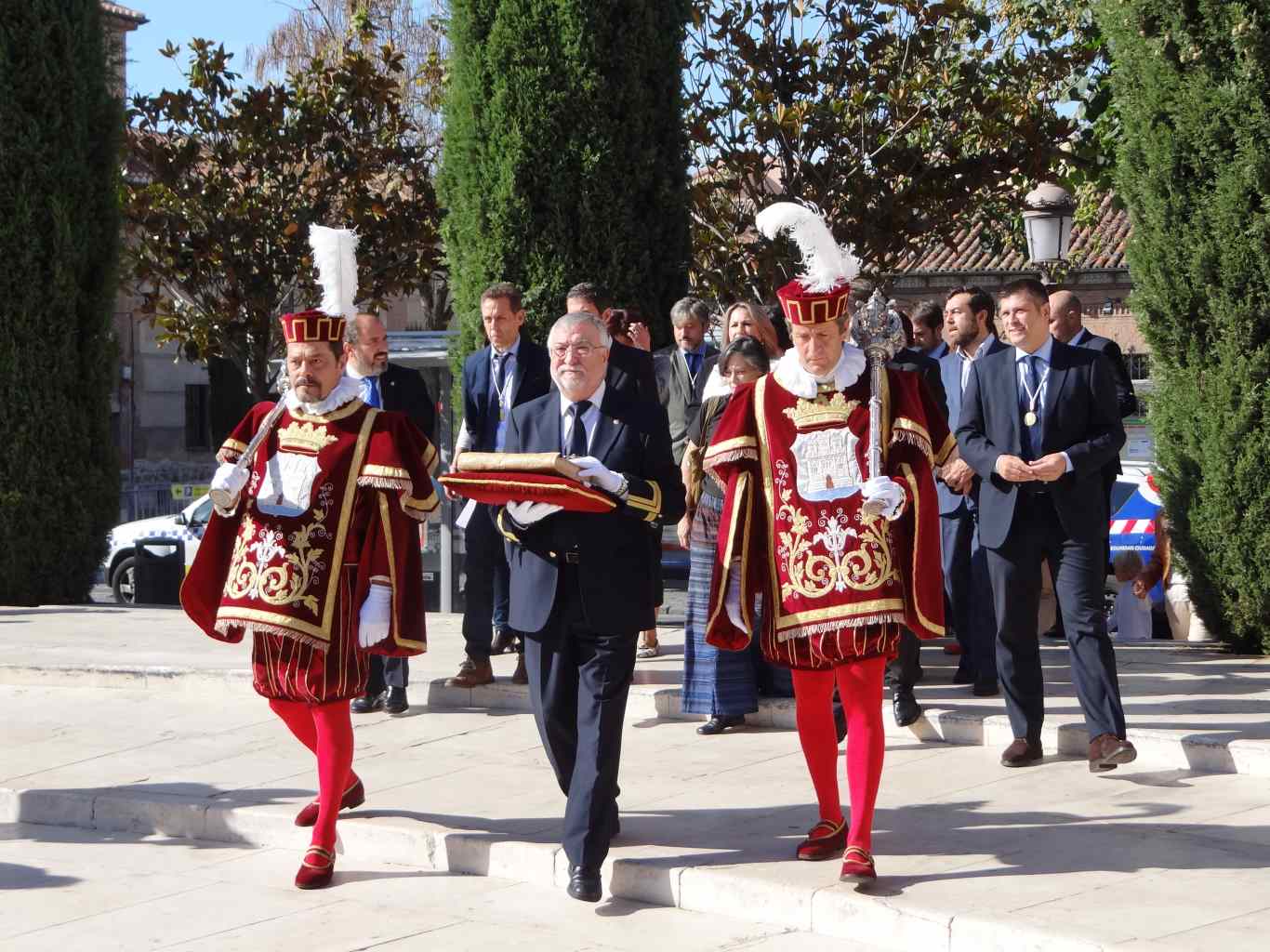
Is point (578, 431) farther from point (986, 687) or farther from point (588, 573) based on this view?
point (986, 687)

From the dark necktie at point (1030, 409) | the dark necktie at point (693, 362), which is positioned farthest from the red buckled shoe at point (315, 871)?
the dark necktie at point (693, 362)

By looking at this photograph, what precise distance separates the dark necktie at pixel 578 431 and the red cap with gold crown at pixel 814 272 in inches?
32.4

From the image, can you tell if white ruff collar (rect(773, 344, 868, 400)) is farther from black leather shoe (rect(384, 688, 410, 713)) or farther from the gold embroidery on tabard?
black leather shoe (rect(384, 688, 410, 713))

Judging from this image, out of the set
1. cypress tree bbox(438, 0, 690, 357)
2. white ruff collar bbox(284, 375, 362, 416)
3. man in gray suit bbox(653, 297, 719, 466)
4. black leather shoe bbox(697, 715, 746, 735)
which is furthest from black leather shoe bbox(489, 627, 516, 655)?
white ruff collar bbox(284, 375, 362, 416)

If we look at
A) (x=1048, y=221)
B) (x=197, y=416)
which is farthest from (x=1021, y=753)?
(x=197, y=416)

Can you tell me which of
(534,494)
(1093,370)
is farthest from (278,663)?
(1093,370)

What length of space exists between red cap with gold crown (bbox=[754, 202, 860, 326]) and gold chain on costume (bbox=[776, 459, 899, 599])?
658 millimetres

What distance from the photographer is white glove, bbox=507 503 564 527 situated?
6242mm

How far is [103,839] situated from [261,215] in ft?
38.2

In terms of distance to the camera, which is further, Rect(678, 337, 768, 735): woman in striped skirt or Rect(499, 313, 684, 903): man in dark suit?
Rect(678, 337, 768, 735): woman in striped skirt

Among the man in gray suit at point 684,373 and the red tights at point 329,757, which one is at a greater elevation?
the man in gray suit at point 684,373

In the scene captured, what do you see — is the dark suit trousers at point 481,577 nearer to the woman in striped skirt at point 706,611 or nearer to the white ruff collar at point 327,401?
the woman in striped skirt at point 706,611

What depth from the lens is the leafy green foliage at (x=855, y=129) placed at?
13.8m

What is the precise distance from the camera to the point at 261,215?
18.2 metres
